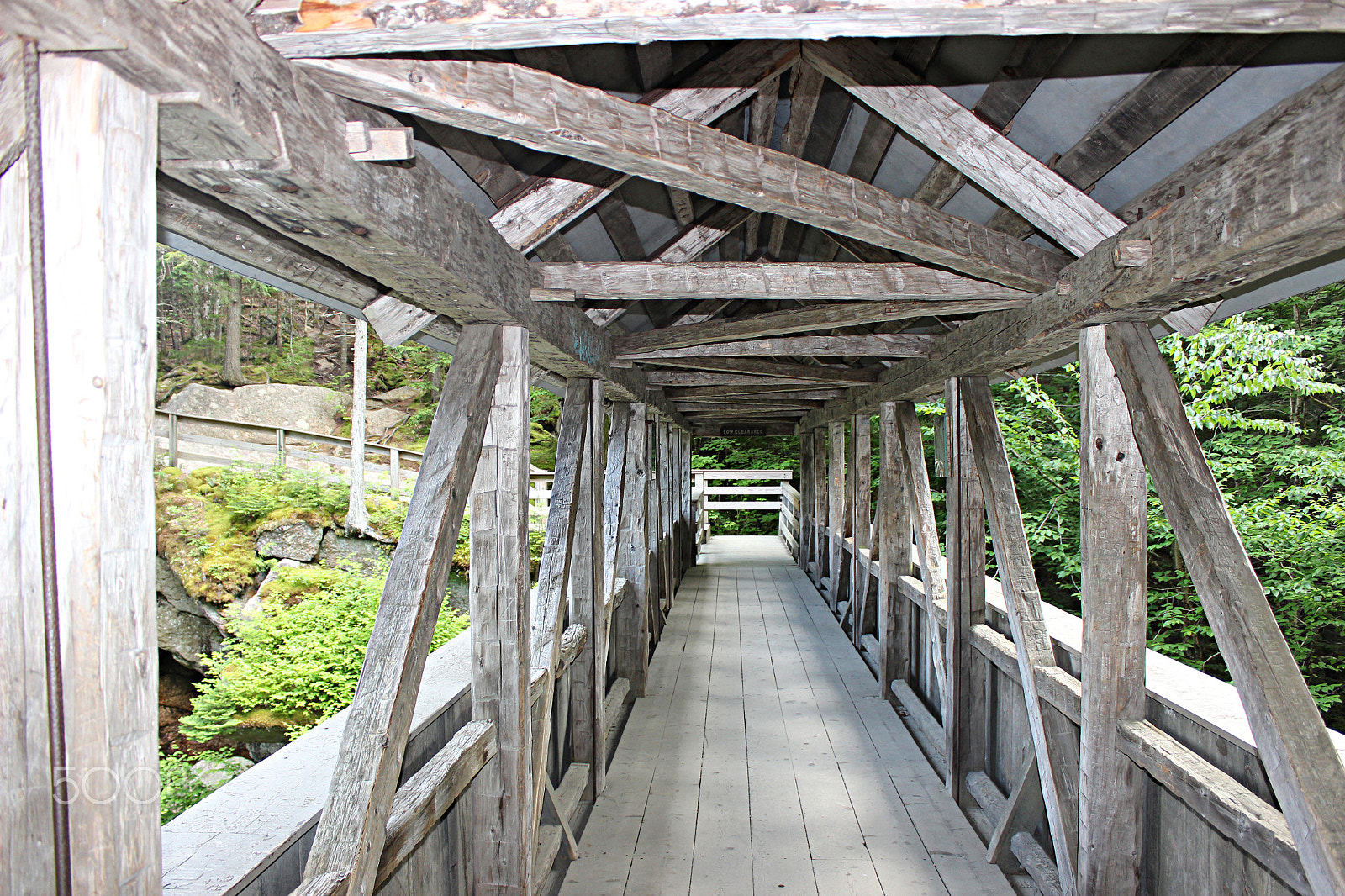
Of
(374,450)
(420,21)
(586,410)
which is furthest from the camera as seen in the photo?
(374,450)

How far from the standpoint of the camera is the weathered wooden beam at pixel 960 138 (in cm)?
222

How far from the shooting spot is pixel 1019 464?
33.8 ft

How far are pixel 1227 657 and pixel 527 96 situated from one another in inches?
75.6

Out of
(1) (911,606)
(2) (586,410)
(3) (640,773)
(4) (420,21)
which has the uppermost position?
(4) (420,21)

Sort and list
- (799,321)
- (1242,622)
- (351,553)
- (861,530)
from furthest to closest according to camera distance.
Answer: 1. (351,553)
2. (861,530)
3. (799,321)
4. (1242,622)

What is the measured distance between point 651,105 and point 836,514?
7.59m

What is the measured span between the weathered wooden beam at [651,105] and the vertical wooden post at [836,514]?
689 cm

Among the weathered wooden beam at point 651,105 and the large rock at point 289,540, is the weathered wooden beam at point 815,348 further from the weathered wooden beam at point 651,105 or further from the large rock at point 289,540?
the large rock at point 289,540

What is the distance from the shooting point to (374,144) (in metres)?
1.41

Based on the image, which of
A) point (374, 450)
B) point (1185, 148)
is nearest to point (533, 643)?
point (1185, 148)

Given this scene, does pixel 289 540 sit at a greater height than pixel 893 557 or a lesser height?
lesser

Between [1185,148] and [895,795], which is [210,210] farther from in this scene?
[895,795]

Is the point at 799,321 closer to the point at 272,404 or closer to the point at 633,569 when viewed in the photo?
the point at 633,569

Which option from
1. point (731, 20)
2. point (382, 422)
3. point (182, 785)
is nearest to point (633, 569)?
point (182, 785)
